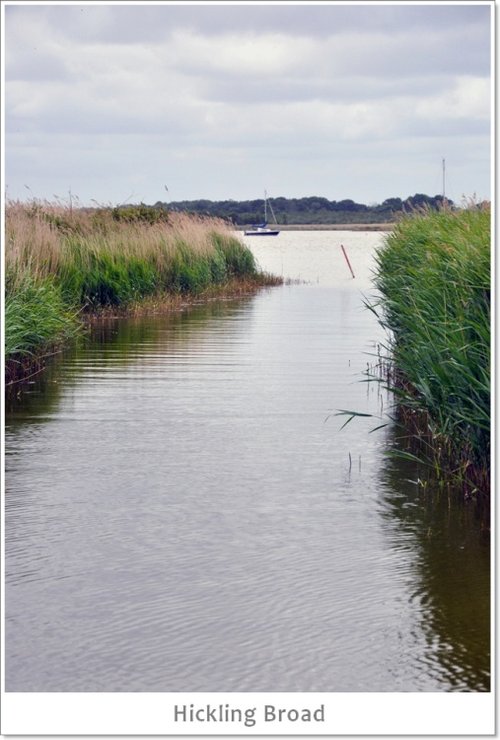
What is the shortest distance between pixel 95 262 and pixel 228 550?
15.1 m

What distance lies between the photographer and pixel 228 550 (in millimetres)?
7023

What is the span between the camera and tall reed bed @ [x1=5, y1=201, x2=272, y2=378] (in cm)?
→ 1484

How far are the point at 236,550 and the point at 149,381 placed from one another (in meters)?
6.87

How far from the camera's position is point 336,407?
1202cm

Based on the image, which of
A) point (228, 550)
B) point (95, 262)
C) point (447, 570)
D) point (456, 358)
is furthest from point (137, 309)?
point (447, 570)

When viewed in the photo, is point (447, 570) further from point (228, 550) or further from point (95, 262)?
point (95, 262)

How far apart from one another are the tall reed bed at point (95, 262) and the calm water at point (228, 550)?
79.5 inches

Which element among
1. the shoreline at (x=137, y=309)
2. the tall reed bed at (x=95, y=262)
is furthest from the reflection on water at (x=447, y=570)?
the tall reed bed at (x=95, y=262)

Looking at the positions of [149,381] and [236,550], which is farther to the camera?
[149,381]

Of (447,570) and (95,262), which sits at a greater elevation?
(95,262)

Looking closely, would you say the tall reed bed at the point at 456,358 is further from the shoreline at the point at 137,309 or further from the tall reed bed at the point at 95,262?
the tall reed bed at the point at 95,262

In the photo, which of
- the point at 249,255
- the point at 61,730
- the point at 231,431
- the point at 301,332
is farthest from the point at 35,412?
the point at 249,255

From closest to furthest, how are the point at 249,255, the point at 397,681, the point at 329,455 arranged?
the point at 397,681
the point at 329,455
the point at 249,255

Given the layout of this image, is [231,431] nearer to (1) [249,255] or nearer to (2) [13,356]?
(2) [13,356]
